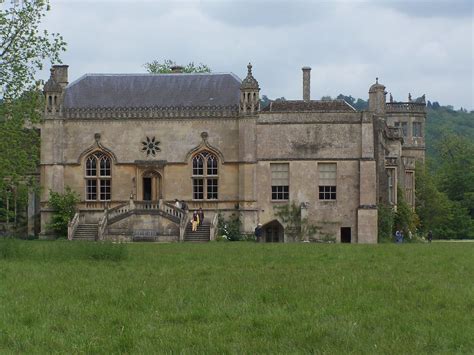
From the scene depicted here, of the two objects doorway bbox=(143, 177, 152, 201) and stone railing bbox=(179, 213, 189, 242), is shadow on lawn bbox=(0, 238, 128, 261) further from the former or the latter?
doorway bbox=(143, 177, 152, 201)

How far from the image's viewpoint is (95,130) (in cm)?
5412

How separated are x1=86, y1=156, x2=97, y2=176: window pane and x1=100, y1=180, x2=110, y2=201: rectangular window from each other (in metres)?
0.72

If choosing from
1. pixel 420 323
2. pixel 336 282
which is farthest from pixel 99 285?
pixel 420 323

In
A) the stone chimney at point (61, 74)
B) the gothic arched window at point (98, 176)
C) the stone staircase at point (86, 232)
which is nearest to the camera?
the stone staircase at point (86, 232)

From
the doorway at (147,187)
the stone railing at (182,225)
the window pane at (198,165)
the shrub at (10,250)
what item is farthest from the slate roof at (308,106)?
the shrub at (10,250)

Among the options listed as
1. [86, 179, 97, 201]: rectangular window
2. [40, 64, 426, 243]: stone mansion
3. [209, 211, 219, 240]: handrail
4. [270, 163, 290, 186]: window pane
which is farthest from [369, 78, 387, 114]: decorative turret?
[86, 179, 97, 201]: rectangular window

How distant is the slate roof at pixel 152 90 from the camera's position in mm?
54688

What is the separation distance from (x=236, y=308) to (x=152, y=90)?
41039 millimetres

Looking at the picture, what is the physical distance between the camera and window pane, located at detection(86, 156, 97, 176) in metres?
54.3

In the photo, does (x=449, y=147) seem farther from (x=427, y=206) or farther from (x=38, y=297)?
(x=38, y=297)

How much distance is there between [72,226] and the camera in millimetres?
51938

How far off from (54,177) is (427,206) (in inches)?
1442

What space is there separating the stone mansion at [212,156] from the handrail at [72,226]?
93 millimetres

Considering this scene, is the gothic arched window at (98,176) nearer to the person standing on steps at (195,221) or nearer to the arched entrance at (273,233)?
the person standing on steps at (195,221)
